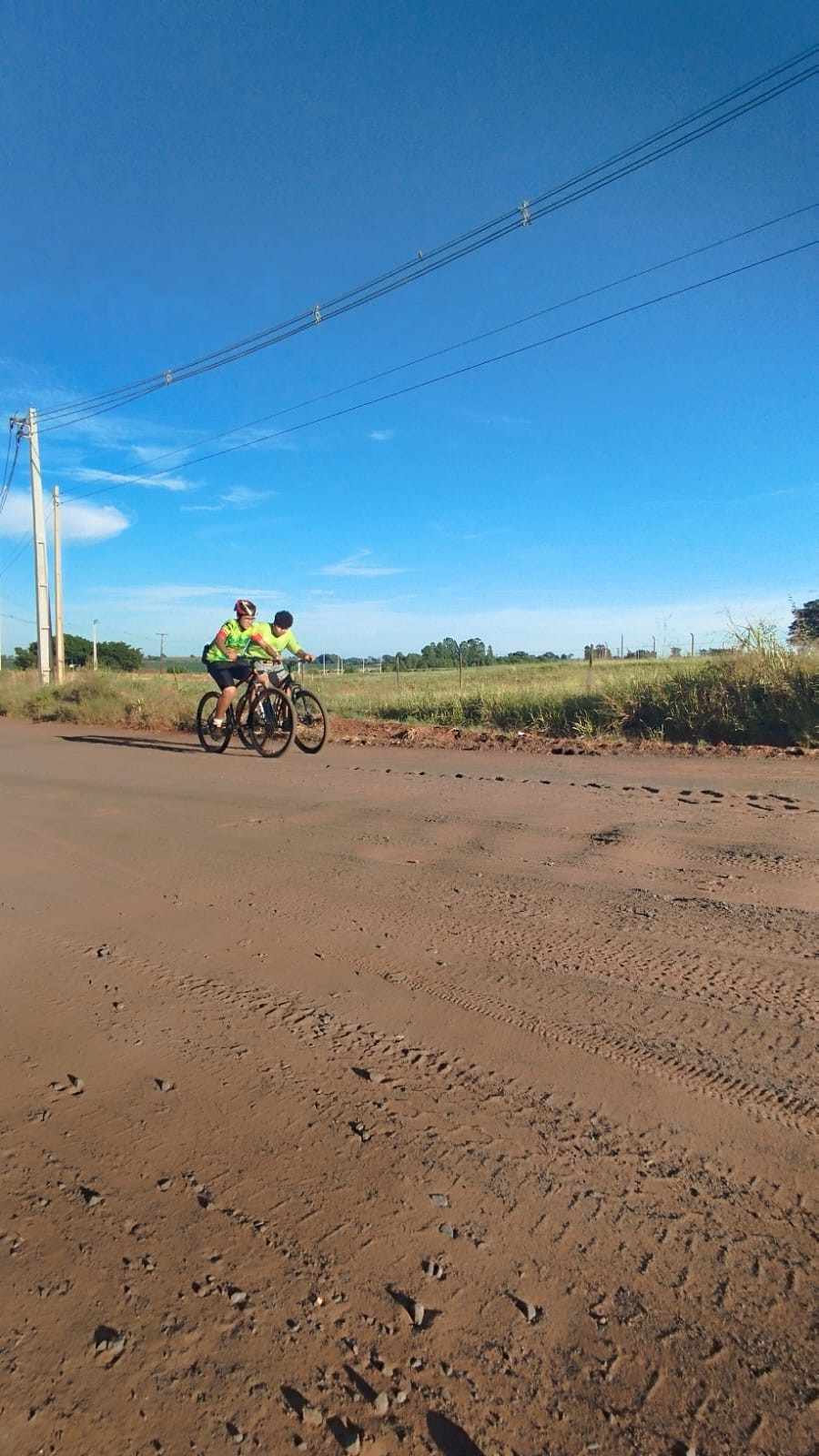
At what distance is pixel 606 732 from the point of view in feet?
40.9

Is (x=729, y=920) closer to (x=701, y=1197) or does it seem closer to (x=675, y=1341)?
(x=701, y=1197)

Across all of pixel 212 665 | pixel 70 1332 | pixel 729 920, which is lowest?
pixel 70 1332

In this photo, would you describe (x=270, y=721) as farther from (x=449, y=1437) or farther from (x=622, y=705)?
(x=449, y=1437)

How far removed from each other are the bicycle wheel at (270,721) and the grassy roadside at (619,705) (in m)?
4.88

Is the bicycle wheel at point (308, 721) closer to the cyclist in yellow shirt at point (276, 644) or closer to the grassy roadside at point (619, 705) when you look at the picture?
the cyclist in yellow shirt at point (276, 644)

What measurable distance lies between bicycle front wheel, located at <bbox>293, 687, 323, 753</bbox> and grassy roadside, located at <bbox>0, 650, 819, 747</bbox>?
441 centimetres

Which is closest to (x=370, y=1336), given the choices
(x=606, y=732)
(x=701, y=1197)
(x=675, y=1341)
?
(x=675, y=1341)

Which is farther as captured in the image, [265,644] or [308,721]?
[308,721]

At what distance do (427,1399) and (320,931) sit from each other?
2.22 meters

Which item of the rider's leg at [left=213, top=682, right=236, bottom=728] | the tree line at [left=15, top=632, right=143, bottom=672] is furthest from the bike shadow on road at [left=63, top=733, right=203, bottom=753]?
the tree line at [left=15, top=632, right=143, bottom=672]

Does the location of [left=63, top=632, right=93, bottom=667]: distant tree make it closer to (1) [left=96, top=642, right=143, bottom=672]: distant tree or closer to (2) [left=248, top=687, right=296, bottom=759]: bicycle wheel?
(1) [left=96, top=642, right=143, bottom=672]: distant tree

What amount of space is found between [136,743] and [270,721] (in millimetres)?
3539

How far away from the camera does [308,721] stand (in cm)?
1044

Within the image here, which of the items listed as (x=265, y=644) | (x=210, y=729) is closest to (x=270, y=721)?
(x=265, y=644)
